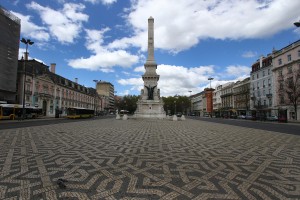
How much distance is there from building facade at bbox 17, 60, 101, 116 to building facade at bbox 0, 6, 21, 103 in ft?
14.6

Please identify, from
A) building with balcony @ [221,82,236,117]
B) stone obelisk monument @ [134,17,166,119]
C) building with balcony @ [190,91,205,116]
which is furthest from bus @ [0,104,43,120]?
building with balcony @ [190,91,205,116]

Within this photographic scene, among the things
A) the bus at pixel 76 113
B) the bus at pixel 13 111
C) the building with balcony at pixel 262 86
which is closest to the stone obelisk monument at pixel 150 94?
the bus at pixel 76 113

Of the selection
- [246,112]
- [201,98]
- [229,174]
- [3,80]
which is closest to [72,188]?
[229,174]

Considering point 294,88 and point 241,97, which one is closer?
point 294,88

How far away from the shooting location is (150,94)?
157 ft

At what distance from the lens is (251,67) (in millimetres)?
71500

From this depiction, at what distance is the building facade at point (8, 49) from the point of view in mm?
37312

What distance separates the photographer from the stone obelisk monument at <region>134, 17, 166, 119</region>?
47144 mm

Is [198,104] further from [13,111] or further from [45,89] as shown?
[13,111]

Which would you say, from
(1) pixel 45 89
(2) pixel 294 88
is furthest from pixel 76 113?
(2) pixel 294 88

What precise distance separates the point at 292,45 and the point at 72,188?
189 ft

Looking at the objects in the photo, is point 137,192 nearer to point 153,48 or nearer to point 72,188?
point 72,188

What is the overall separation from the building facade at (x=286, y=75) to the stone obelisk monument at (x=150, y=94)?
1012 inches

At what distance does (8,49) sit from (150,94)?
27.2 meters
